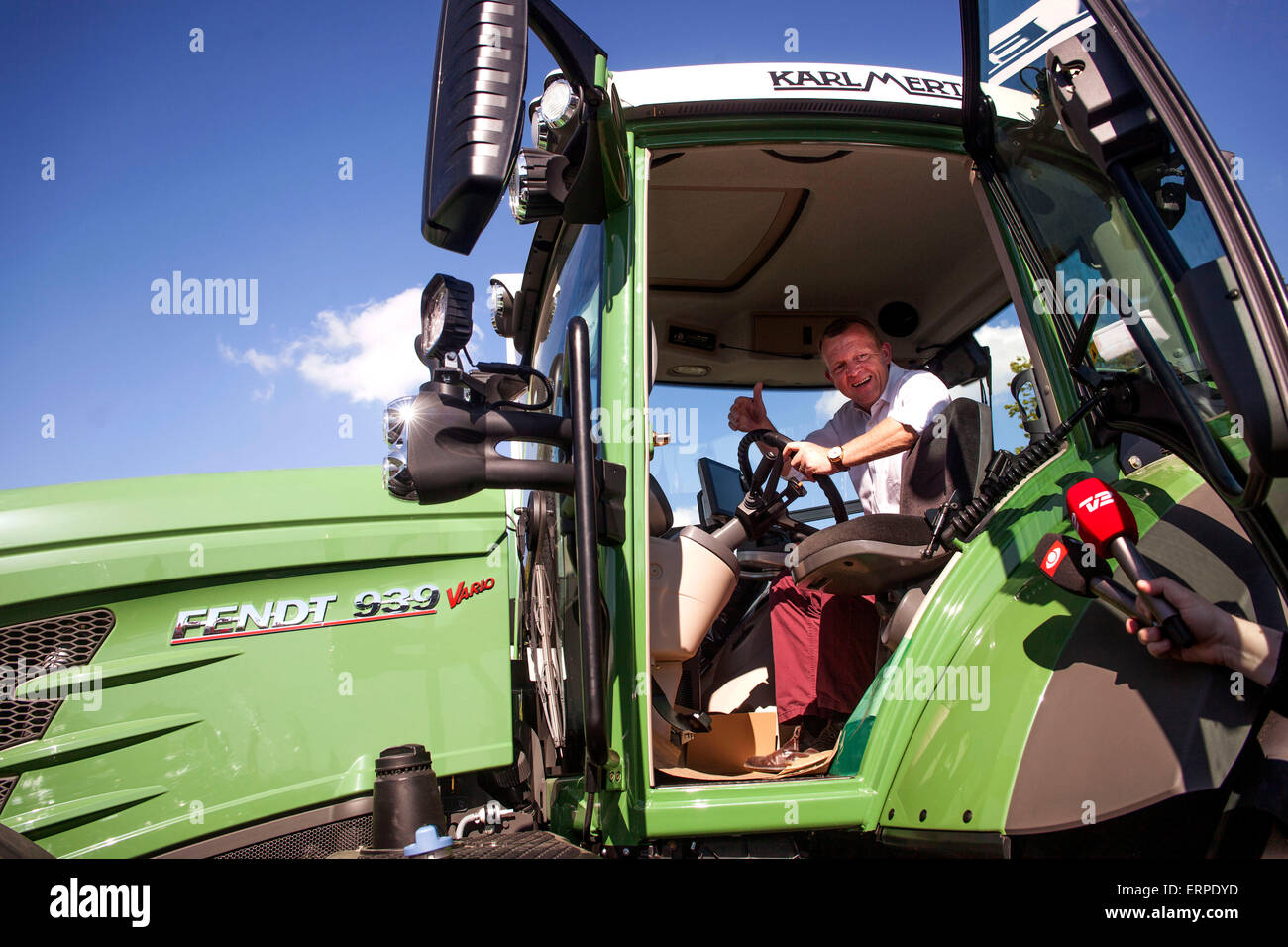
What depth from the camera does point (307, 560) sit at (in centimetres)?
208

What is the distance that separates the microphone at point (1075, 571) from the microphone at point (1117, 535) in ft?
0.13

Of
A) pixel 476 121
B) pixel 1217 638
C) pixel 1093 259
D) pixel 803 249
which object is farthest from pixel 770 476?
pixel 476 121

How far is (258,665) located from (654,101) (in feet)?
5.43

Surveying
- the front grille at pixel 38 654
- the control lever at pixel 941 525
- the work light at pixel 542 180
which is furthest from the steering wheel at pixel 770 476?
the front grille at pixel 38 654

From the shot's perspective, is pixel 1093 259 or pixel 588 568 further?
pixel 1093 259

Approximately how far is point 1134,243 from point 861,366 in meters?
1.22

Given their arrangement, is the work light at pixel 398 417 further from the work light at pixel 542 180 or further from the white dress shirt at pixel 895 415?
the white dress shirt at pixel 895 415

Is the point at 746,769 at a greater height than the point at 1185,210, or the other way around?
the point at 1185,210

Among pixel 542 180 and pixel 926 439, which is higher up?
pixel 542 180

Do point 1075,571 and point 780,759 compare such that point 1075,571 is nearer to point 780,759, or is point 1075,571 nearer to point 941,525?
point 941,525

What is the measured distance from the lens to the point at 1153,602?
1.30 metres
